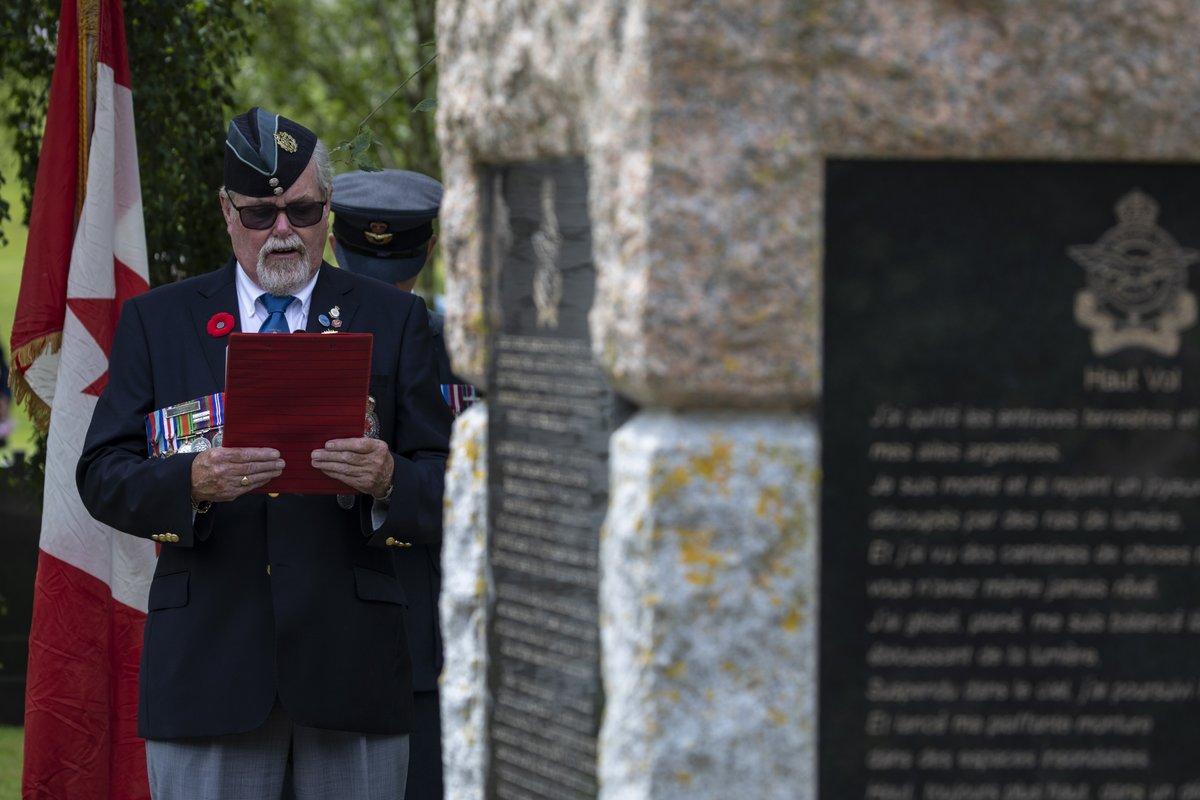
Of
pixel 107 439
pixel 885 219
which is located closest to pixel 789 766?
pixel 885 219

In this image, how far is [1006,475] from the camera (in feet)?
7.18

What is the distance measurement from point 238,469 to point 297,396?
186mm

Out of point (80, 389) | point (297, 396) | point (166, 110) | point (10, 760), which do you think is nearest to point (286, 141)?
point (297, 396)

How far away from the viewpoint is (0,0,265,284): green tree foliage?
6.10m

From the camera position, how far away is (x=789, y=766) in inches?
84.0

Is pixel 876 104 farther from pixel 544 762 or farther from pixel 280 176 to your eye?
pixel 280 176

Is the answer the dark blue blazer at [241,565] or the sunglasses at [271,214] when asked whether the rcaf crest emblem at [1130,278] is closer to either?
the dark blue blazer at [241,565]

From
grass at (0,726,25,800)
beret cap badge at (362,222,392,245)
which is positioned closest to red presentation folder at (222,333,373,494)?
beret cap badge at (362,222,392,245)

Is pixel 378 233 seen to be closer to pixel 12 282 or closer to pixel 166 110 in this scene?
pixel 166 110

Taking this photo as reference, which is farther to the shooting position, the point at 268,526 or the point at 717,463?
the point at 268,526

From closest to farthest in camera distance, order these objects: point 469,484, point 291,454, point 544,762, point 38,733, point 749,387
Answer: point 749,387 < point 544,762 < point 469,484 < point 291,454 < point 38,733

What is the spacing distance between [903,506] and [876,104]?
506 millimetres

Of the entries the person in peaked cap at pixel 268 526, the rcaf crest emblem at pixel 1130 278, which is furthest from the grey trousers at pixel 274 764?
the rcaf crest emblem at pixel 1130 278

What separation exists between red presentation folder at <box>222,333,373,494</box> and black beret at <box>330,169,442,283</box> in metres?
1.75
